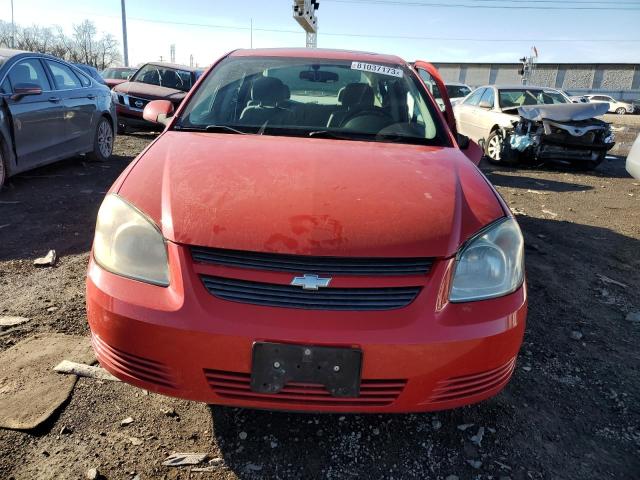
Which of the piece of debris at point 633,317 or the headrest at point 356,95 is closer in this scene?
the headrest at point 356,95

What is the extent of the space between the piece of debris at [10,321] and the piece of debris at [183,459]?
1.45 m

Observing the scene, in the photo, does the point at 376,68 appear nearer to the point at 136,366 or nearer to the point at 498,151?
the point at 136,366

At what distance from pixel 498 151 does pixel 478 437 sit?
7882 mm

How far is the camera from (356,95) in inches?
119

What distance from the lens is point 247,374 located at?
1.60m

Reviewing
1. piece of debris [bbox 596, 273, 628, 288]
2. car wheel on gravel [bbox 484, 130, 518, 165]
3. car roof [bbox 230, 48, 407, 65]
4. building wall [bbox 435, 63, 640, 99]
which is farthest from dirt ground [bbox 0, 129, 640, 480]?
building wall [bbox 435, 63, 640, 99]

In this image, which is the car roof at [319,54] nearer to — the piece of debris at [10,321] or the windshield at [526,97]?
the piece of debris at [10,321]

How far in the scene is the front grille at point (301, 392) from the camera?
162 centimetres

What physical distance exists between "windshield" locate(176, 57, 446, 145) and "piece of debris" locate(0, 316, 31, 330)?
1400 mm

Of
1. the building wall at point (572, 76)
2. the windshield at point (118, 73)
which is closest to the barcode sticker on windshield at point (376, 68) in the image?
the windshield at point (118, 73)

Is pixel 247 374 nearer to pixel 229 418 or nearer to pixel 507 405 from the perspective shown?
pixel 229 418

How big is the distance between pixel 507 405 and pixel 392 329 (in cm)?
103

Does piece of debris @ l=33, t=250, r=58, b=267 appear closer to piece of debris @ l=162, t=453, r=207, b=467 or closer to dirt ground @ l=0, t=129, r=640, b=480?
dirt ground @ l=0, t=129, r=640, b=480

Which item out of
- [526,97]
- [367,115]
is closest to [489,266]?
[367,115]
